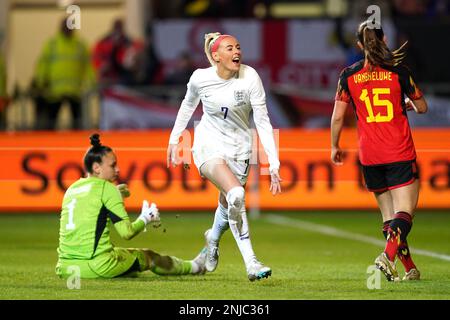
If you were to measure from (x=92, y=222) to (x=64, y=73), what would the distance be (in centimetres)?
1202

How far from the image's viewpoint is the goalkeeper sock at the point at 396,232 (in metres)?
11.4

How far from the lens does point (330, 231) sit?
1784 cm

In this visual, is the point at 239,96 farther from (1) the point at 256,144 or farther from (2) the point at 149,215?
(1) the point at 256,144

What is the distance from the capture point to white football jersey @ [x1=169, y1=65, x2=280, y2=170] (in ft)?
37.9

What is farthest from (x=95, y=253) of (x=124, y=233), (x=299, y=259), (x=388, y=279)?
(x=299, y=259)

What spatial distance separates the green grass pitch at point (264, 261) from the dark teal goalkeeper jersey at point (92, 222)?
11.4 inches

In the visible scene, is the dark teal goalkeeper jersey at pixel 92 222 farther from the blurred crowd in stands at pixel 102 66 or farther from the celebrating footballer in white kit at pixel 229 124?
the blurred crowd in stands at pixel 102 66

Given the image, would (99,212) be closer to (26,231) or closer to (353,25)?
(26,231)

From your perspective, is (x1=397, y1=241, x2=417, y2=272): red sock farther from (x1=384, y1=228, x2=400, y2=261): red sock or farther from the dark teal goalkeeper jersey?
the dark teal goalkeeper jersey

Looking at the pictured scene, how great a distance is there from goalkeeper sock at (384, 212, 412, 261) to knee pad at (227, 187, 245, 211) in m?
1.26

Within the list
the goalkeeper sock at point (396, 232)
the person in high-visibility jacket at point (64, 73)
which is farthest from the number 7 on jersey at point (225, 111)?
the person in high-visibility jacket at point (64, 73)

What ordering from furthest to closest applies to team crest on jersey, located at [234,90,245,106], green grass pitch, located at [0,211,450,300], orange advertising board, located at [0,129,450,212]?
orange advertising board, located at [0,129,450,212]
team crest on jersey, located at [234,90,245,106]
green grass pitch, located at [0,211,450,300]

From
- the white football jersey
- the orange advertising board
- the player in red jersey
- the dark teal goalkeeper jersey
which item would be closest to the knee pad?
the white football jersey

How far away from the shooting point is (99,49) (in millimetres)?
23891
